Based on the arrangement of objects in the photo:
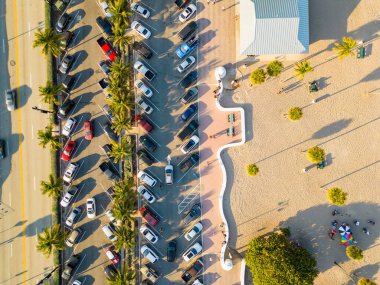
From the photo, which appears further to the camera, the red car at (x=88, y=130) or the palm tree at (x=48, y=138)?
the red car at (x=88, y=130)

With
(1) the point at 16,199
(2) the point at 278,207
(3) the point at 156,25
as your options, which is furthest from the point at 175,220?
(3) the point at 156,25

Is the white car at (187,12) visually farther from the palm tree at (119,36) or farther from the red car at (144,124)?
the red car at (144,124)

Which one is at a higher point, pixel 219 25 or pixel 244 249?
pixel 219 25

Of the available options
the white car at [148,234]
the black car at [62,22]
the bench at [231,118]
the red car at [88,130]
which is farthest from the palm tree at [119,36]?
the white car at [148,234]

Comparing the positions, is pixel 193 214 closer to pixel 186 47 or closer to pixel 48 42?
pixel 186 47

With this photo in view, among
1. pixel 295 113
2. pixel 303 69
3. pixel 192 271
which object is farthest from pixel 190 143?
pixel 303 69

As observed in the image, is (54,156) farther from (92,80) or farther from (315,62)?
(315,62)
